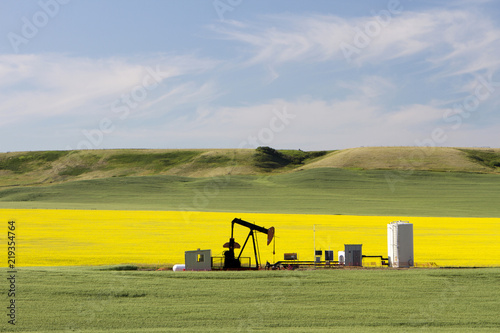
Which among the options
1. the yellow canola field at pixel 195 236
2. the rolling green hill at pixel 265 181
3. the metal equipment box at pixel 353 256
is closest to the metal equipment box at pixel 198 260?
the yellow canola field at pixel 195 236

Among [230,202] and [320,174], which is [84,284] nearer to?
[230,202]

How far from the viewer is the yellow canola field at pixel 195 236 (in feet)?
113

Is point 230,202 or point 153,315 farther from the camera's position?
point 230,202

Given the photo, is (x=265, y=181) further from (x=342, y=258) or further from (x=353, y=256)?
(x=353, y=256)

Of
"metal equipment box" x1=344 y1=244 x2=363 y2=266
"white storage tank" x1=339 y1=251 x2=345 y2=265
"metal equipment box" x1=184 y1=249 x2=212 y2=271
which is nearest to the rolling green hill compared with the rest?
"white storage tank" x1=339 y1=251 x2=345 y2=265

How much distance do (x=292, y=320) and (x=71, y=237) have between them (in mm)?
28006

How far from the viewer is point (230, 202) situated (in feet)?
270

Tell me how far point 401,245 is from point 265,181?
74.6m

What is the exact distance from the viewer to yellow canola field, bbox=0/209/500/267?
1351 inches

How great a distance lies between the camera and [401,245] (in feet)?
103

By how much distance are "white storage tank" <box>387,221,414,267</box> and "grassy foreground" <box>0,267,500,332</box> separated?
10.3 feet

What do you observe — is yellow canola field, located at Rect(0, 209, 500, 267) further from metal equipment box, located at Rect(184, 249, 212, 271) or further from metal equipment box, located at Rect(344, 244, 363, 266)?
metal equipment box, located at Rect(344, 244, 363, 266)

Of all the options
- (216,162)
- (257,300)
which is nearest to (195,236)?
(257,300)

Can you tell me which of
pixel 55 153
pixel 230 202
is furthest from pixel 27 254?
pixel 55 153
